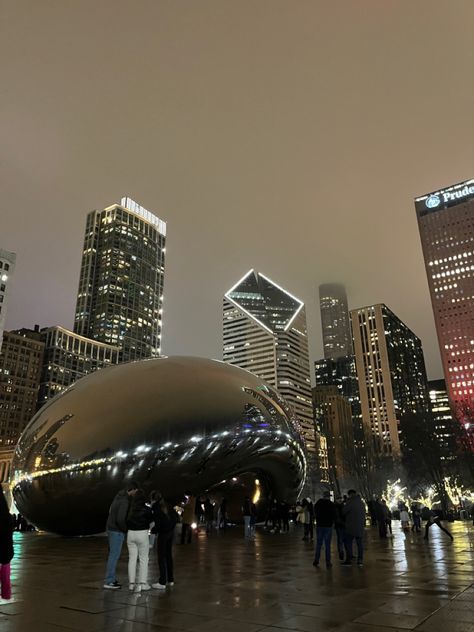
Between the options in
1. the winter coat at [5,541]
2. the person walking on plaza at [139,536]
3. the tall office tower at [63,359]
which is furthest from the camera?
the tall office tower at [63,359]

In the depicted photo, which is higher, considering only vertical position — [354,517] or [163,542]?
[354,517]

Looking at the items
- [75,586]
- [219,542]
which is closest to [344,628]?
[75,586]

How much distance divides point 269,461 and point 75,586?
29.7 feet

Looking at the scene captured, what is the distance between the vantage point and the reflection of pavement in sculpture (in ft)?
45.3

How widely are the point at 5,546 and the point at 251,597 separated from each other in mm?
3697

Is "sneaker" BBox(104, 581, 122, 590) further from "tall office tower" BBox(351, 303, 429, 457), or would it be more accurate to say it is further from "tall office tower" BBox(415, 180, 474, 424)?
"tall office tower" BBox(351, 303, 429, 457)

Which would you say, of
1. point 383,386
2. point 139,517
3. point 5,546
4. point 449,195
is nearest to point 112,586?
point 139,517

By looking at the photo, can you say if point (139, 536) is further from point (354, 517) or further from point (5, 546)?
point (354, 517)

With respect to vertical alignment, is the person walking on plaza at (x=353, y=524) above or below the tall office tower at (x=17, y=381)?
below

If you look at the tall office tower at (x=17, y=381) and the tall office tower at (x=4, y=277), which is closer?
the tall office tower at (x=4, y=277)

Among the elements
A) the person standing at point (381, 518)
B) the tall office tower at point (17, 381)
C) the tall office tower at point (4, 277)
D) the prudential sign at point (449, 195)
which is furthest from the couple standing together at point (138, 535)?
the prudential sign at point (449, 195)

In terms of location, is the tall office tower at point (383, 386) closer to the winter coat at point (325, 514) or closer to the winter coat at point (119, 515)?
the winter coat at point (325, 514)

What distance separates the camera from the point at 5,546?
5.65 meters

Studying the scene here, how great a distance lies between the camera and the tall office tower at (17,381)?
506 ft
